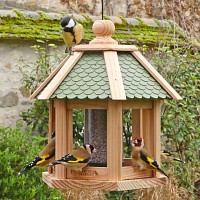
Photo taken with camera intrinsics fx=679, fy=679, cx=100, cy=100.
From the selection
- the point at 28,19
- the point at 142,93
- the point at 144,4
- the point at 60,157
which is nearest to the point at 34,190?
the point at 60,157

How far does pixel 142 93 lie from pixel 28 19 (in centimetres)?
362

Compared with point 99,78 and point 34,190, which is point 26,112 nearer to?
point 34,190

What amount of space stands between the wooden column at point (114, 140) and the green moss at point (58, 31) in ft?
10.8

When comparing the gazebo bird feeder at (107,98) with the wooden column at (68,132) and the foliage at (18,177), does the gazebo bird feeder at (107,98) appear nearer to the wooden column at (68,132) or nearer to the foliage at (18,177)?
the wooden column at (68,132)

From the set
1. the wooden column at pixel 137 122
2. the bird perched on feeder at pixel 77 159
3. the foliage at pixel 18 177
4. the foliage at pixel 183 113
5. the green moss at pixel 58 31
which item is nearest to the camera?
the bird perched on feeder at pixel 77 159

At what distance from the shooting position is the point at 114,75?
3.49 m

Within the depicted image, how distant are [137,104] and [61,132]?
0.43 m

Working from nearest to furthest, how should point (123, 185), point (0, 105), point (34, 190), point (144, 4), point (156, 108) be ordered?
point (123, 185) → point (156, 108) → point (34, 190) → point (0, 105) → point (144, 4)

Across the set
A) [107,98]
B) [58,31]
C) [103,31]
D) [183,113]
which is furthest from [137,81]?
[58,31]

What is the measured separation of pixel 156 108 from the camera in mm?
3732

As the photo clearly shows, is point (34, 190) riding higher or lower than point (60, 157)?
lower

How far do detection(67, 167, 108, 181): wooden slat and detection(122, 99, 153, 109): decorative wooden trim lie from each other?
1.15 ft

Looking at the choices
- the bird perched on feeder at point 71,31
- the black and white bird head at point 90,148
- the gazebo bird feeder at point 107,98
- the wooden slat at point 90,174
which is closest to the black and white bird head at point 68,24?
the bird perched on feeder at point 71,31

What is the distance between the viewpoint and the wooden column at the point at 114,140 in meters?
3.49
